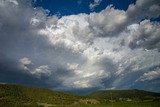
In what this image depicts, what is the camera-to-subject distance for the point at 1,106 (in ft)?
602

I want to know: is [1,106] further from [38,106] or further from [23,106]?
[38,106]

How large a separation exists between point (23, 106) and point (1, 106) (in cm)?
1632

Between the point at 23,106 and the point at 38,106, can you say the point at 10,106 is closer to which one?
the point at 23,106

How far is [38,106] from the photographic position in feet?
640

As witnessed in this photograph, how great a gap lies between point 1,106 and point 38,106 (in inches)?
1122

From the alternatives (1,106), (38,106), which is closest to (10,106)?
(1,106)

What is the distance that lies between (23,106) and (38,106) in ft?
40.3

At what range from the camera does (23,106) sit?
18912 centimetres

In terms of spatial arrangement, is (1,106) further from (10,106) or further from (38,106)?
(38,106)

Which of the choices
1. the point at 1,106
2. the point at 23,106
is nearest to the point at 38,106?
the point at 23,106

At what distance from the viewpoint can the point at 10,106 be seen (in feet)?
614
